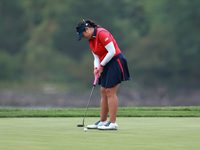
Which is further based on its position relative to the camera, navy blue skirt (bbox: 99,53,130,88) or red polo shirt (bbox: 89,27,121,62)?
navy blue skirt (bbox: 99,53,130,88)

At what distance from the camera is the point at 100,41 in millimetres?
4582

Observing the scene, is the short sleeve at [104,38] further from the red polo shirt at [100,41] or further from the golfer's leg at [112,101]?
the golfer's leg at [112,101]

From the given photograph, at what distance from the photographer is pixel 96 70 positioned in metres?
4.75

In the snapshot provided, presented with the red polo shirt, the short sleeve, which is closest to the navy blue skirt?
the red polo shirt

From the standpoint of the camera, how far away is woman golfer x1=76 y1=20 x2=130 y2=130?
4.54m

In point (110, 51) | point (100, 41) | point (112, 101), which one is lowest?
point (112, 101)

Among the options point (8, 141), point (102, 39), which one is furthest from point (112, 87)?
point (8, 141)

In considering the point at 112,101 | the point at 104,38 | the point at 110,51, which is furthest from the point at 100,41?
the point at 112,101

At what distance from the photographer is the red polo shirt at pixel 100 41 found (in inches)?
178

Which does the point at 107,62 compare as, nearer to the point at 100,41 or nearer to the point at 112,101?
the point at 100,41

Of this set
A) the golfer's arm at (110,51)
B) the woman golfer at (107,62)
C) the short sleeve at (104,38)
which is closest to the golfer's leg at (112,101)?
the woman golfer at (107,62)

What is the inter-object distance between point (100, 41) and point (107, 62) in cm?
27

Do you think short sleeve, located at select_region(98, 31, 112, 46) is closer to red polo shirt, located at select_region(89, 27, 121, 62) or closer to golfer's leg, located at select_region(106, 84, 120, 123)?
red polo shirt, located at select_region(89, 27, 121, 62)

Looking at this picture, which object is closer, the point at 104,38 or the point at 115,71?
the point at 104,38
